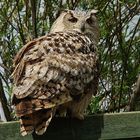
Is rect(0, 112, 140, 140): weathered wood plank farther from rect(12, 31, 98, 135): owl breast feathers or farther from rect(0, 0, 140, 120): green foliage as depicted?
rect(0, 0, 140, 120): green foliage

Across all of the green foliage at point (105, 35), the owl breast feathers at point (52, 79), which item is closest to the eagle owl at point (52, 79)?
the owl breast feathers at point (52, 79)

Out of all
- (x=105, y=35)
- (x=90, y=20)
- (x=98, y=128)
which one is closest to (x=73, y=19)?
(x=90, y=20)

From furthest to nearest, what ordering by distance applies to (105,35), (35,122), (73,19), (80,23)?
1. (105,35)
2. (73,19)
3. (80,23)
4. (35,122)

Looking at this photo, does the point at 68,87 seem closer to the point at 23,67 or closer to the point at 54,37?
the point at 23,67

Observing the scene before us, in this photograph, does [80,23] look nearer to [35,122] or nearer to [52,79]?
[52,79]

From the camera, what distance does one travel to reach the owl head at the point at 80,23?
353 cm

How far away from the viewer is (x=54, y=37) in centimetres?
286

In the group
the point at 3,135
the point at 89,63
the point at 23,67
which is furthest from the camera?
the point at 89,63

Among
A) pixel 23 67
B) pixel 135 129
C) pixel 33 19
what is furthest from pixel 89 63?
pixel 33 19

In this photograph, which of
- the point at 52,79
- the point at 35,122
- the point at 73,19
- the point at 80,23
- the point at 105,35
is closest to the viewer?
the point at 35,122

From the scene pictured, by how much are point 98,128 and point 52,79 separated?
32 cm

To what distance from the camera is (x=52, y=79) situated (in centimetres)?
245

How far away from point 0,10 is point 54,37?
1685 mm

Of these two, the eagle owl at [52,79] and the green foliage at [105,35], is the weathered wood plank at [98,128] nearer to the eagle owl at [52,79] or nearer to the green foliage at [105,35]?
the eagle owl at [52,79]
